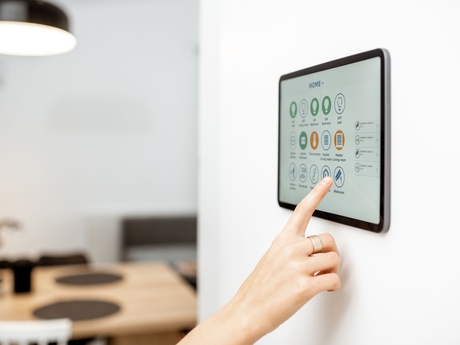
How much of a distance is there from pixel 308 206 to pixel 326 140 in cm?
13

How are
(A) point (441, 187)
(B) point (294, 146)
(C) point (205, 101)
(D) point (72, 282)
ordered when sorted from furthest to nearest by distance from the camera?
(D) point (72, 282) → (C) point (205, 101) → (B) point (294, 146) → (A) point (441, 187)

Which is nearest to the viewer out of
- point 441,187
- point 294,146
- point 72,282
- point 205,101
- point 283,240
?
point 441,187

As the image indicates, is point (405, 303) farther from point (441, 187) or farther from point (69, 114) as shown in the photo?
point (69, 114)

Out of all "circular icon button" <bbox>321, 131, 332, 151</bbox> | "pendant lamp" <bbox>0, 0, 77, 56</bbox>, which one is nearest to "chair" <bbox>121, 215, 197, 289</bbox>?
"pendant lamp" <bbox>0, 0, 77, 56</bbox>

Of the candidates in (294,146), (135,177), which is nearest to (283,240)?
(294,146)

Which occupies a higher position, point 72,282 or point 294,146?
point 294,146

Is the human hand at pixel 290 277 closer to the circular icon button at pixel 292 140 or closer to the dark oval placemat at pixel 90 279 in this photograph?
the circular icon button at pixel 292 140

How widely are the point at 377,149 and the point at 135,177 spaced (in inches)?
→ 139

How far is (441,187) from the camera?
539 millimetres

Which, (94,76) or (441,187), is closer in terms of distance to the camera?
(441,187)

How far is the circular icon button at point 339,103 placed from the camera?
2.23 ft

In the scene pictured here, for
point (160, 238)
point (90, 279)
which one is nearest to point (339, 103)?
point (90, 279)

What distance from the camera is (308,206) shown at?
639 mm

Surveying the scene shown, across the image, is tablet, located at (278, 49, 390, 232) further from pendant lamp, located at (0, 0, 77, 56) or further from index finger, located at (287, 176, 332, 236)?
pendant lamp, located at (0, 0, 77, 56)
